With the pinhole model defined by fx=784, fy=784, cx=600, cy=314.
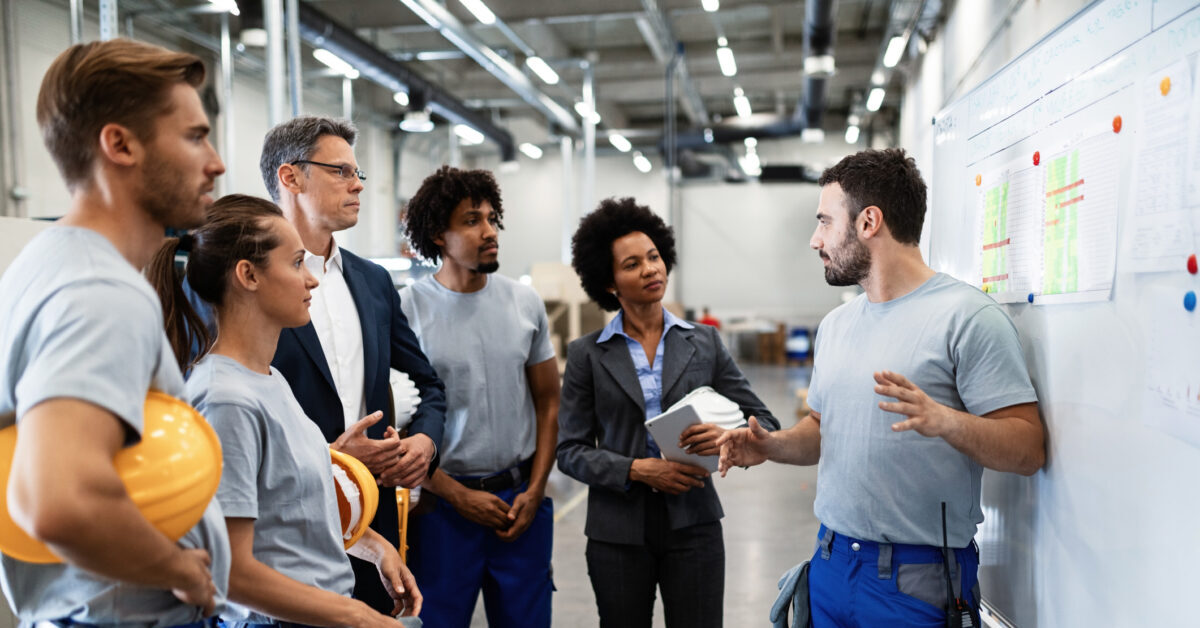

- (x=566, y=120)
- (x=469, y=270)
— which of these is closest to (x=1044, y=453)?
(x=469, y=270)

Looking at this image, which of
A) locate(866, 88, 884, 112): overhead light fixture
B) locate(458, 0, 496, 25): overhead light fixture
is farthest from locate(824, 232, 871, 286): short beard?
locate(866, 88, 884, 112): overhead light fixture

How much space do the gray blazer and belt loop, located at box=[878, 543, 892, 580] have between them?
57cm

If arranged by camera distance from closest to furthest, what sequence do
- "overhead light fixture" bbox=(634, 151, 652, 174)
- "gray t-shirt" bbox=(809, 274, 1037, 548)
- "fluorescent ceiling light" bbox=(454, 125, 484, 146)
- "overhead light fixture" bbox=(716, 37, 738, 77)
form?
1. "gray t-shirt" bbox=(809, 274, 1037, 548)
2. "overhead light fixture" bbox=(716, 37, 738, 77)
3. "fluorescent ceiling light" bbox=(454, 125, 484, 146)
4. "overhead light fixture" bbox=(634, 151, 652, 174)

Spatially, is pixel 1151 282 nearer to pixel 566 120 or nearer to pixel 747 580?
pixel 747 580

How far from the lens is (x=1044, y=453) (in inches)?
63.4

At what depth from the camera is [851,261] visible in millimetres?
1797

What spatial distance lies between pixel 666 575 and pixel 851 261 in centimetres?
100

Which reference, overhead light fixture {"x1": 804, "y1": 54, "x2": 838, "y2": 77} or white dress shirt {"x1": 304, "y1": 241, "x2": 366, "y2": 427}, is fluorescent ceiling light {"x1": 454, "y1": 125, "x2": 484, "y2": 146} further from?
white dress shirt {"x1": 304, "y1": 241, "x2": 366, "y2": 427}

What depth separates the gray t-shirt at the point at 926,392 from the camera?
1.57m

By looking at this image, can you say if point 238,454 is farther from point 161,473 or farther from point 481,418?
point 481,418

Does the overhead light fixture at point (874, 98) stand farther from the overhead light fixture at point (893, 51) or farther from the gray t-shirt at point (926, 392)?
the gray t-shirt at point (926, 392)

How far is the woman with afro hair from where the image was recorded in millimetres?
2129

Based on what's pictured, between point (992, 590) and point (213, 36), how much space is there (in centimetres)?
944

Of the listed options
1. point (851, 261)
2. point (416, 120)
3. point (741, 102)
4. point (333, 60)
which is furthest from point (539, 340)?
point (741, 102)
